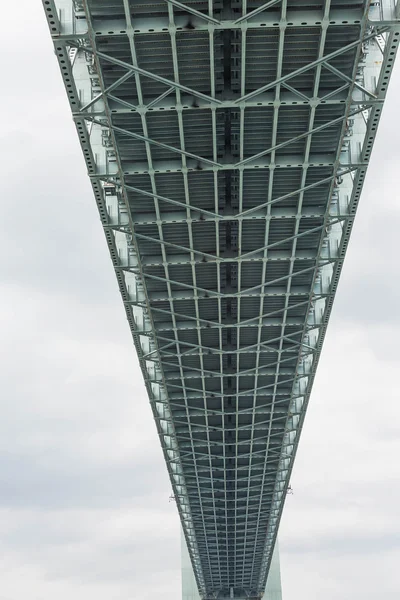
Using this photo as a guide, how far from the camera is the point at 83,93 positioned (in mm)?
22922

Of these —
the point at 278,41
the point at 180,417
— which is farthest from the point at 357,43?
the point at 180,417

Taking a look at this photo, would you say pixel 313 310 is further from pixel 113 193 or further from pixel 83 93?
pixel 83 93

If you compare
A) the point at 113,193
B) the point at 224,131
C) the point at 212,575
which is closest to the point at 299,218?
the point at 224,131

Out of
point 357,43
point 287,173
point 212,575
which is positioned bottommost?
point 357,43

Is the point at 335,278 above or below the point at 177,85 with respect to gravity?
above

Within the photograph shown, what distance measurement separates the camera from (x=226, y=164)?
2589cm

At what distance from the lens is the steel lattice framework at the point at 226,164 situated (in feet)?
67.4

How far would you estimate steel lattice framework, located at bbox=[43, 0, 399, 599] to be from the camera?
20547mm

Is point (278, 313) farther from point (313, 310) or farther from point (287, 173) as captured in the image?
point (287, 173)

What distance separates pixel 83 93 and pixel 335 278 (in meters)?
15.4

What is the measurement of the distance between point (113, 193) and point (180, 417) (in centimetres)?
2402

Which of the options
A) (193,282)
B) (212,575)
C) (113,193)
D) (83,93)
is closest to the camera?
(83,93)

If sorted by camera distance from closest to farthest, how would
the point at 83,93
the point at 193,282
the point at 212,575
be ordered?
the point at 83,93
the point at 193,282
the point at 212,575

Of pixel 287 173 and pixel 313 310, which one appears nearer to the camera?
pixel 287 173
